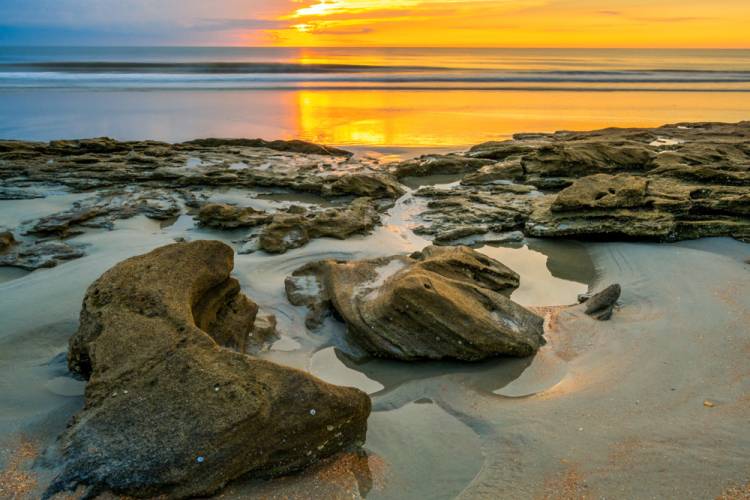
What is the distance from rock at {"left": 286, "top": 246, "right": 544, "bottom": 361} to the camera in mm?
3348

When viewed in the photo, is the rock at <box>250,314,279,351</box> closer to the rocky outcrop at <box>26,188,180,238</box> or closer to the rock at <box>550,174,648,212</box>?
the rocky outcrop at <box>26,188,180,238</box>

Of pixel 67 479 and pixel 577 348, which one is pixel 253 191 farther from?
pixel 67 479

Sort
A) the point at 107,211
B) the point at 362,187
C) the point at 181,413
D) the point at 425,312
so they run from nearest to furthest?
the point at 181,413 < the point at 425,312 < the point at 107,211 < the point at 362,187

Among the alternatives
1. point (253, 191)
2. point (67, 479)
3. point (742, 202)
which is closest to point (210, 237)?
point (253, 191)

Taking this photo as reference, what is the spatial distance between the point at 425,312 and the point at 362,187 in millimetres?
4002

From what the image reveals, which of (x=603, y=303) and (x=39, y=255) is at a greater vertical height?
(x=603, y=303)

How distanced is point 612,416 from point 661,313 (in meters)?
1.50

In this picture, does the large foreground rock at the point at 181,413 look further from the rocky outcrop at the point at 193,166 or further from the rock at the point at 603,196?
the rocky outcrop at the point at 193,166

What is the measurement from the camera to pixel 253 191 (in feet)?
24.2

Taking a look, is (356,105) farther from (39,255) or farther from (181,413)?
(181,413)

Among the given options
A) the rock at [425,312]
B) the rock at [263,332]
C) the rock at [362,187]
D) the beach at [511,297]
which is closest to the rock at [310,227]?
the beach at [511,297]

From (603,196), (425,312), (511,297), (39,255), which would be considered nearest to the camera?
(425,312)

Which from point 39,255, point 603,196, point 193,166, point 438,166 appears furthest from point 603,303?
point 193,166

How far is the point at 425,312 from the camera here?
3.35 metres
